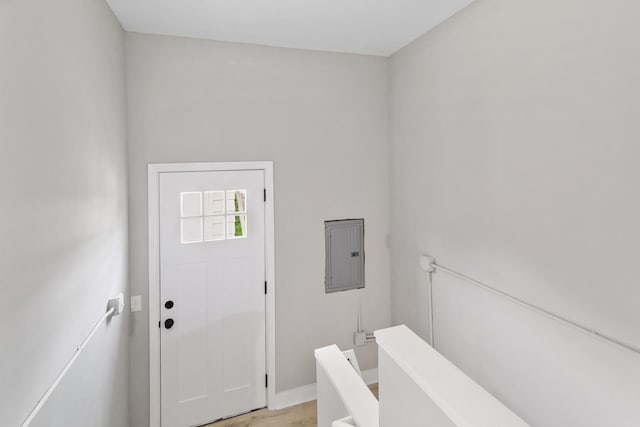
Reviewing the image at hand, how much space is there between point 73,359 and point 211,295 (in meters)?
1.18

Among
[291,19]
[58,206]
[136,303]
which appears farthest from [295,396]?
[291,19]

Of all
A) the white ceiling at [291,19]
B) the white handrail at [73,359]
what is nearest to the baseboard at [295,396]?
the white handrail at [73,359]

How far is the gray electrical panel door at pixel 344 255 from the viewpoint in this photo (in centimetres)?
299

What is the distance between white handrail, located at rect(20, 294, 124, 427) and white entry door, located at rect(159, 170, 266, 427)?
488 mm

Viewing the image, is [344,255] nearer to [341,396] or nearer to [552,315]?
[552,315]

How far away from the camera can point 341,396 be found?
131cm

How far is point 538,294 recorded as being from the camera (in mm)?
1747

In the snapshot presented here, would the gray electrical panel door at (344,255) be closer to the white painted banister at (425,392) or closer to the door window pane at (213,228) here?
Result: the door window pane at (213,228)

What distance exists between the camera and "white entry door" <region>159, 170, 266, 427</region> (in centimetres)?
254

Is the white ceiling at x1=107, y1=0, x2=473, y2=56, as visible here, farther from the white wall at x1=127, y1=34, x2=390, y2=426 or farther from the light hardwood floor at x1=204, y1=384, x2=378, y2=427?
the light hardwood floor at x1=204, y1=384, x2=378, y2=427

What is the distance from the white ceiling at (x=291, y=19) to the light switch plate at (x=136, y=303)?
188 centimetres

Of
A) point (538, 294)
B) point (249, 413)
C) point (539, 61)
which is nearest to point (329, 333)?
point (249, 413)

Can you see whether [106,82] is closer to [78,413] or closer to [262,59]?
[262,59]

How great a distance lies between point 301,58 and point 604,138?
2155 millimetres
